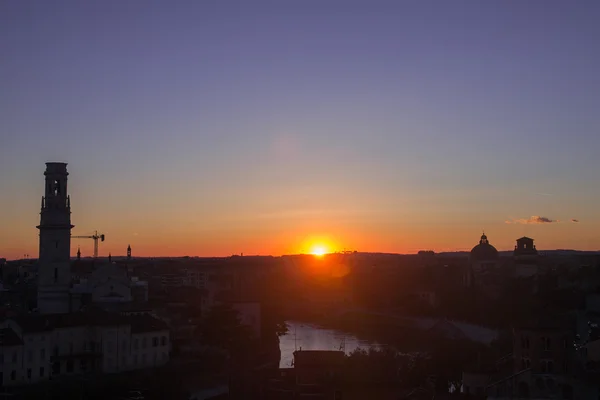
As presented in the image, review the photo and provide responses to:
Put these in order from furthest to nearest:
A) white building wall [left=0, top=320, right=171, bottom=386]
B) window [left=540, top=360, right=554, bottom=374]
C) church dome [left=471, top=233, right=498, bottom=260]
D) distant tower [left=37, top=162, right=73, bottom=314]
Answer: church dome [left=471, top=233, right=498, bottom=260], distant tower [left=37, top=162, right=73, bottom=314], white building wall [left=0, top=320, right=171, bottom=386], window [left=540, top=360, right=554, bottom=374]

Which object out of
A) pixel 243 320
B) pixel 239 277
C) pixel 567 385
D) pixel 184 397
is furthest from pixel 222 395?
pixel 239 277

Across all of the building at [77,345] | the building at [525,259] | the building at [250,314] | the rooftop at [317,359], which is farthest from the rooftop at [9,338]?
the building at [525,259]

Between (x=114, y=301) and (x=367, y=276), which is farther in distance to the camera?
(x=367, y=276)

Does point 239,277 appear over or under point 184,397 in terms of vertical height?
over

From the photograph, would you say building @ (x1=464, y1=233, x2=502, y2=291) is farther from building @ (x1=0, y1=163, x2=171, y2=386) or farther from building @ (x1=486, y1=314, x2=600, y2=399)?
building @ (x1=486, y1=314, x2=600, y2=399)

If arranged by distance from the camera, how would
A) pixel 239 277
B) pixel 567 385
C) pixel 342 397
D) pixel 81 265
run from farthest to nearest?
pixel 239 277
pixel 81 265
pixel 342 397
pixel 567 385

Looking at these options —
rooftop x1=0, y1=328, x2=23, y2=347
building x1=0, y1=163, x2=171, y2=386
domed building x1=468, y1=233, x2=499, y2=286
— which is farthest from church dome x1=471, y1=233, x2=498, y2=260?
rooftop x1=0, y1=328, x2=23, y2=347

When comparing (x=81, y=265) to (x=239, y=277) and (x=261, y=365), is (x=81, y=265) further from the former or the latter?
(x=261, y=365)
